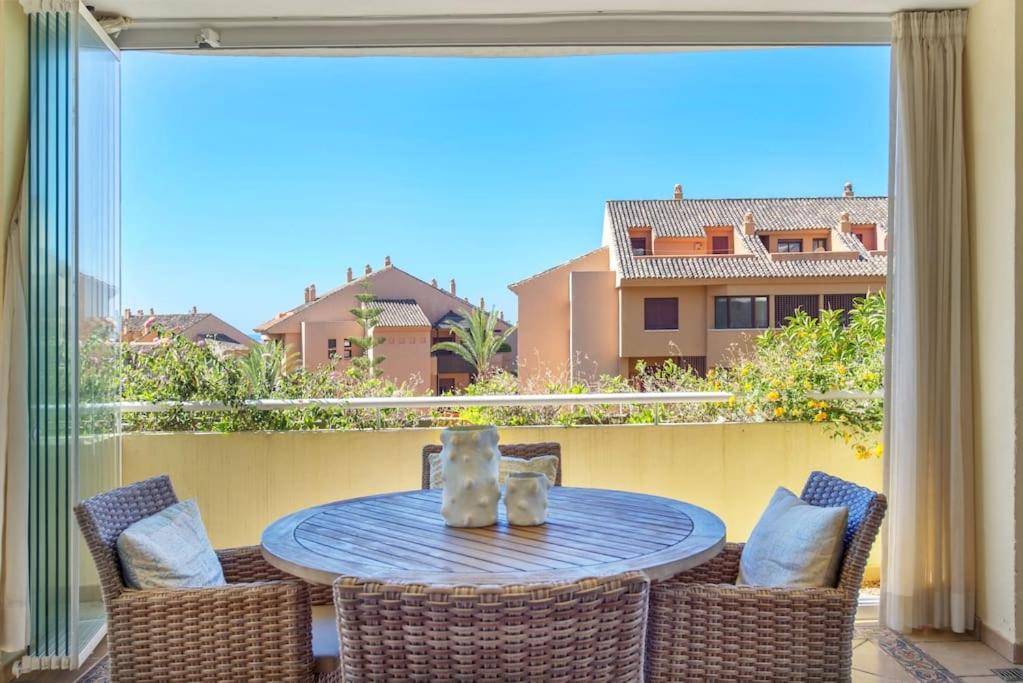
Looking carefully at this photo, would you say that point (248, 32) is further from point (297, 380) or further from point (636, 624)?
point (636, 624)

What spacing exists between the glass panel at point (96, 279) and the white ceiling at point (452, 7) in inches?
11.8

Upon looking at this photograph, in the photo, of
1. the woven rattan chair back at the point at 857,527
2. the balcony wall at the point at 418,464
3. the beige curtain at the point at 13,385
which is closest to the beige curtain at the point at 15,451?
the beige curtain at the point at 13,385

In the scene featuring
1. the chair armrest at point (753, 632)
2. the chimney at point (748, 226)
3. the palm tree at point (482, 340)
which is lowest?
the chair armrest at point (753, 632)

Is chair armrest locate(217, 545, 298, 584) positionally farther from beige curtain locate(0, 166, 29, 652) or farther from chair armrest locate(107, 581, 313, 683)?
beige curtain locate(0, 166, 29, 652)

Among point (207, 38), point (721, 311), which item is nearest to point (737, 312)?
point (721, 311)

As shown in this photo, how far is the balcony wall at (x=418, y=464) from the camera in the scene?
12.6ft

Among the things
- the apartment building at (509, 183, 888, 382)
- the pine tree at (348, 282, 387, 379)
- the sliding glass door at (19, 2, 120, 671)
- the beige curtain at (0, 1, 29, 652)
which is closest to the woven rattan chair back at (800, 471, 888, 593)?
the sliding glass door at (19, 2, 120, 671)

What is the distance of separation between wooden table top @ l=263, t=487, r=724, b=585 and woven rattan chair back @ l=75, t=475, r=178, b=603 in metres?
0.38

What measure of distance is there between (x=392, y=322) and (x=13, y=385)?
12.9 metres

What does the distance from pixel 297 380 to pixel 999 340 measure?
3.07 m

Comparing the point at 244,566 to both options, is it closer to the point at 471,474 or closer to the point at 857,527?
the point at 471,474

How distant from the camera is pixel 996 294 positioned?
323 centimetres

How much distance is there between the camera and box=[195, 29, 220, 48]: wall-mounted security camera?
351cm

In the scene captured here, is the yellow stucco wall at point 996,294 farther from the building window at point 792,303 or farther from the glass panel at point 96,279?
the building window at point 792,303
